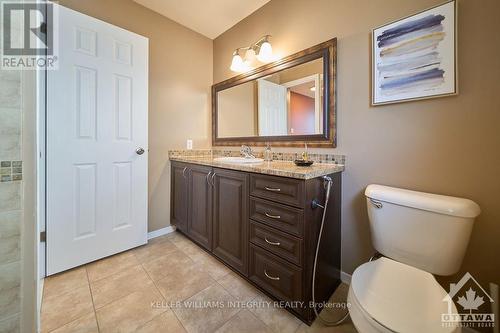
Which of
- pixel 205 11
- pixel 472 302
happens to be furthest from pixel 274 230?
pixel 205 11

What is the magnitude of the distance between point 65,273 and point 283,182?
1884 millimetres

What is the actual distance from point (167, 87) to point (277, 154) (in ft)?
4.82

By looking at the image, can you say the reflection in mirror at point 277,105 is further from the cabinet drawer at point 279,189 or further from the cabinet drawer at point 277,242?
the cabinet drawer at point 277,242

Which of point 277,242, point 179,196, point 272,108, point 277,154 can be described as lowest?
point 277,242

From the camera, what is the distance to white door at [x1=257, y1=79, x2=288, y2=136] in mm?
1887

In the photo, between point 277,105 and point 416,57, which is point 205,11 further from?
point 416,57

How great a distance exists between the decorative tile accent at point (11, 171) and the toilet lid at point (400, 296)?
1557 millimetres

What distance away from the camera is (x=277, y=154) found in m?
1.95

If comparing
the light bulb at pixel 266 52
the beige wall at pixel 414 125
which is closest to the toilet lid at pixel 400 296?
the beige wall at pixel 414 125

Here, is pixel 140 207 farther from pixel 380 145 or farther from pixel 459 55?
pixel 459 55

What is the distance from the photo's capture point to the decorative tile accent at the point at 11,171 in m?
0.88

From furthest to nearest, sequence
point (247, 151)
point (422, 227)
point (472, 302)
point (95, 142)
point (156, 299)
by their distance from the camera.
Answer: point (247, 151), point (95, 142), point (156, 299), point (472, 302), point (422, 227)

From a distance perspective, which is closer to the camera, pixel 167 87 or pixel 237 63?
pixel 237 63

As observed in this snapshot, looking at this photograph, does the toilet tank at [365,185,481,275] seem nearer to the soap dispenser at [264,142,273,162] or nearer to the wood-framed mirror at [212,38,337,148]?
the wood-framed mirror at [212,38,337,148]
